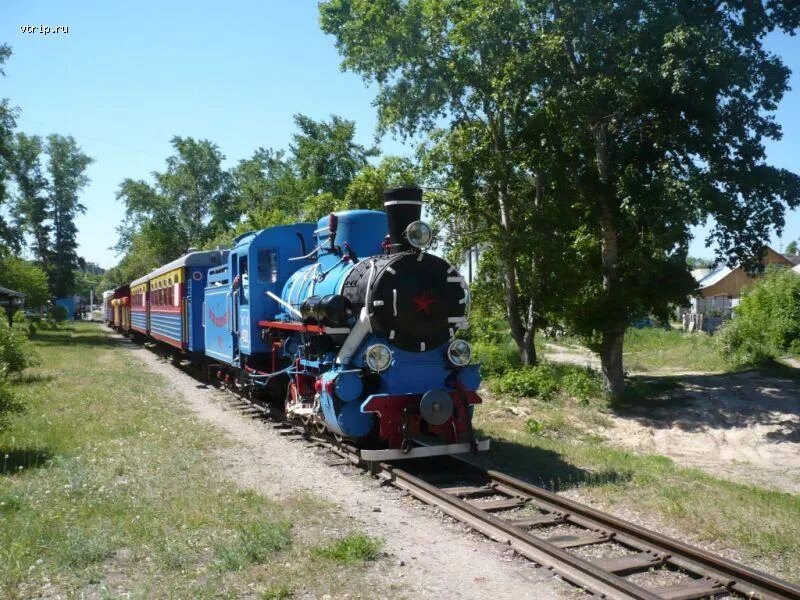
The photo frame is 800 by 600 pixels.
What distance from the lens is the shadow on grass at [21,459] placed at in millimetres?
8680

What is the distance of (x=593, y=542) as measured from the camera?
6.18m

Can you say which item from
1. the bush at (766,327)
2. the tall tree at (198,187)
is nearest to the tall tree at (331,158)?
the tall tree at (198,187)

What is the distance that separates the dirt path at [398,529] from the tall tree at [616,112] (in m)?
9.51

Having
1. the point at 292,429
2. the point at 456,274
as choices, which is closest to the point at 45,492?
the point at 292,429

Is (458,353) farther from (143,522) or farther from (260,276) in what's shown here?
(260,276)

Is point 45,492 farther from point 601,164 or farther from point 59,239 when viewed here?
point 59,239

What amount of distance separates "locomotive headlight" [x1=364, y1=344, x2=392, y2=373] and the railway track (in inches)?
49.0

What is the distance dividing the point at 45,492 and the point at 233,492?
2032 mm

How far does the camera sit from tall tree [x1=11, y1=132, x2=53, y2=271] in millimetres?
51469

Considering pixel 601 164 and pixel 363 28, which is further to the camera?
pixel 363 28

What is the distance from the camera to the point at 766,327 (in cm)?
2345

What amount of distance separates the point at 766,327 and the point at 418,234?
19134 mm

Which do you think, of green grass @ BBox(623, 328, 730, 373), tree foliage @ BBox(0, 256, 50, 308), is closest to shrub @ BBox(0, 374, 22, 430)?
green grass @ BBox(623, 328, 730, 373)

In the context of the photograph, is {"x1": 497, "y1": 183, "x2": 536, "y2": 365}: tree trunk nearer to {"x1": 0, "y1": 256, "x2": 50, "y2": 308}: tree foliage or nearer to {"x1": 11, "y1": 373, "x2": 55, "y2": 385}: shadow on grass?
{"x1": 11, "y1": 373, "x2": 55, "y2": 385}: shadow on grass
